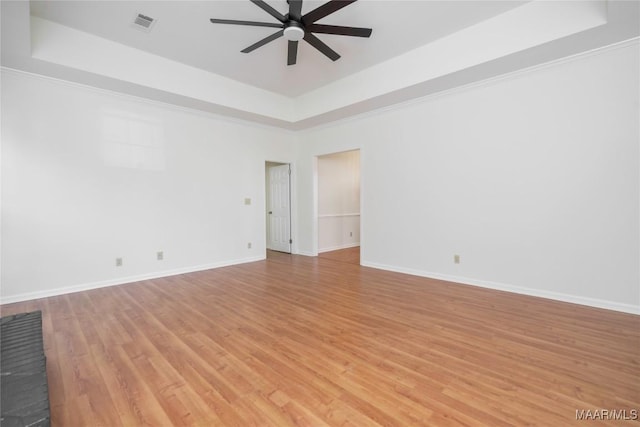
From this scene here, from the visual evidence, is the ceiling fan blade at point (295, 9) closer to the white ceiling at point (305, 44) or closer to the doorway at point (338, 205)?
the white ceiling at point (305, 44)

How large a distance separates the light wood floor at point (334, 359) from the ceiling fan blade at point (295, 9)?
3.00m

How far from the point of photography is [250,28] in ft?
11.1

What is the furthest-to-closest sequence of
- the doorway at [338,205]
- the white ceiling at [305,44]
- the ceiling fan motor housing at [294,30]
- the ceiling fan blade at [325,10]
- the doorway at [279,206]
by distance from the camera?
1. the doorway at [279,206]
2. the doorway at [338,205]
3. the white ceiling at [305,44]
4. the ceiling fan motor housing at [294,30]
5. the ceiling fan blade at [325,10]

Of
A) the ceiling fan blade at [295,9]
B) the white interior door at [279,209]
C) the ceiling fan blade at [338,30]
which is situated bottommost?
the white interior door at [279,209]

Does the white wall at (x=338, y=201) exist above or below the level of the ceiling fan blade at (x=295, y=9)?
below

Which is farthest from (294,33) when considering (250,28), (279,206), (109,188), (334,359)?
(279,206)

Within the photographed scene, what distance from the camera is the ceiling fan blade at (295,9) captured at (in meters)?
2.47

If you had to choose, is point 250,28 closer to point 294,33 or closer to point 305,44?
point 305,44

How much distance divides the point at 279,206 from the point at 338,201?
4.92ft

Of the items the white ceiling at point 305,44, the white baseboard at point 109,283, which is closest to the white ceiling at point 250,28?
the white ceiling at point 305,44

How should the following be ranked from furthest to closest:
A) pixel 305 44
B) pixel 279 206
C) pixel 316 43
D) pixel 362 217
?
pixel 279 206 → pixel 362 217 → pixel 305 44 → pixel 316 43

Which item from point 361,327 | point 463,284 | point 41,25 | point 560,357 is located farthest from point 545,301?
point 41,25

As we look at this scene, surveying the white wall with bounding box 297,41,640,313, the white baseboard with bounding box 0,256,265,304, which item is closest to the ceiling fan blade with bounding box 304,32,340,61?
the white wall with bounding box 297,41,640,313

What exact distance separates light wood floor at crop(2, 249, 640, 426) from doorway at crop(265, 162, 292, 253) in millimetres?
3309
